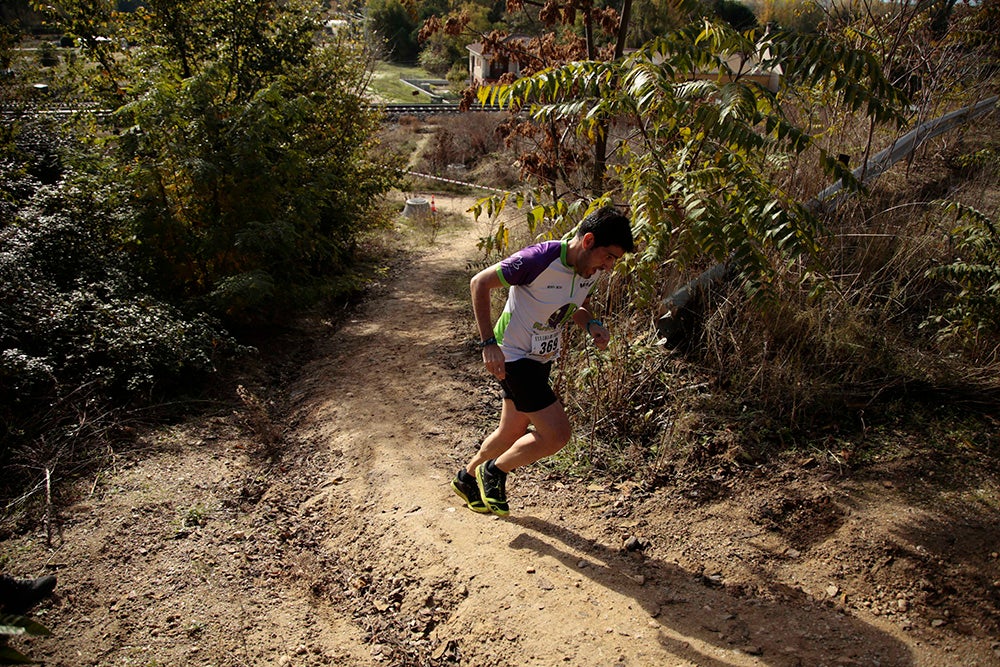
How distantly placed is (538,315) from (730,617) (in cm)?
186

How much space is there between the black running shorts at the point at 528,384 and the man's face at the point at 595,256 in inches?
23.9

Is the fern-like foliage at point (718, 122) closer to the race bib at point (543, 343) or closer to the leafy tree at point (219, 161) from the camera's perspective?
the race bib at point (543, 343)

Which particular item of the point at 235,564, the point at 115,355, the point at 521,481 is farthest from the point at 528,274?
the point at 115,355

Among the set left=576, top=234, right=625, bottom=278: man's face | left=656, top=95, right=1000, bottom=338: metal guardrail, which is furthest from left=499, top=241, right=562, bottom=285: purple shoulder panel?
left=656, top=95, right=1000, bottom=338: metal guardrail

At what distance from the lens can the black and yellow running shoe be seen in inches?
Result: 170

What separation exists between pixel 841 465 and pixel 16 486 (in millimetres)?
5863

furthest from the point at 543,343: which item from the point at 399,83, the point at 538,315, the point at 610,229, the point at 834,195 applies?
the point at 399,83

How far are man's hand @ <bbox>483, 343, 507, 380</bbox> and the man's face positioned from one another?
0.63 metres

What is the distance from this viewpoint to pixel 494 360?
3.49 metres

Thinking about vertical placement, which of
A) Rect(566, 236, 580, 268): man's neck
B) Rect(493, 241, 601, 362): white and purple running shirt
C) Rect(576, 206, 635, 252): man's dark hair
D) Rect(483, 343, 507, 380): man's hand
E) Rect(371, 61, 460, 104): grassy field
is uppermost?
Rect(371, 61, 460, 104): grassy field

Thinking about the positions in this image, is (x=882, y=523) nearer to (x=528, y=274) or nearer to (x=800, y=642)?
(x=800, y=642)

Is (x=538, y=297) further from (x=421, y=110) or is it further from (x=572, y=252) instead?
(x=421, y=110)

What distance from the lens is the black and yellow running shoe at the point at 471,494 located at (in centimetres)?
431

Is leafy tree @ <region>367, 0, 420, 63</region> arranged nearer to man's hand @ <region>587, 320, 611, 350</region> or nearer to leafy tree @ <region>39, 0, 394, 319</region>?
leafy tree @ <region>39, 0, 394, 319</region>
